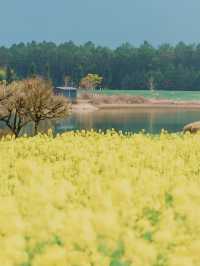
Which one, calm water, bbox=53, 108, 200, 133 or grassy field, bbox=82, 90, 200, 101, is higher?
grassy field, bbox=82, 90, 200, 101

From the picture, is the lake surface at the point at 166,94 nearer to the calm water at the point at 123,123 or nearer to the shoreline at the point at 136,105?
the shoreline at the point at 136,105

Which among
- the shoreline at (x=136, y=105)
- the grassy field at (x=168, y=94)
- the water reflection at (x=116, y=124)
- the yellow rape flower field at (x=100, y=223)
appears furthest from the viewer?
the grassy field at (x=168, y=94)

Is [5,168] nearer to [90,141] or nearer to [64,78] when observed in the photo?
[90,141]

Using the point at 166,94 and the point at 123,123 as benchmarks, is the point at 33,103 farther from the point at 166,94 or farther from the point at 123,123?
the point at 166,94

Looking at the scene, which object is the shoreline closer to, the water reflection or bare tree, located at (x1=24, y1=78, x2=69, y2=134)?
the water reflection

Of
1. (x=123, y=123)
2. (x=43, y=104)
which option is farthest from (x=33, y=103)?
(x=123, y=123)

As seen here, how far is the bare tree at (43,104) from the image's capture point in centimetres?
3478

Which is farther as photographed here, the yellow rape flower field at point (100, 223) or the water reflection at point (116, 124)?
the water reflection at point (116, 124)

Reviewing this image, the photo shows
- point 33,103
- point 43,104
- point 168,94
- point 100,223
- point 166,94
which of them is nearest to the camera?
point 100,223

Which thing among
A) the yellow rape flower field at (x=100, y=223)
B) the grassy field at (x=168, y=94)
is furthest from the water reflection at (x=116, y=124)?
the grassy field at (x=168, y=94)

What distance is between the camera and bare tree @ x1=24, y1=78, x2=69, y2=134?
34784 mm

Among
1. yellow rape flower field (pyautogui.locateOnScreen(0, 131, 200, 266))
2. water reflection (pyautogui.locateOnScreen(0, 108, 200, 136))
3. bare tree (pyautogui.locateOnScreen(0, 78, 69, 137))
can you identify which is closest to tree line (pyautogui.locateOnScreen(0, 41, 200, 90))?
water reflection (pyautogui.locateOnScreen(0, 108, 200, 136))

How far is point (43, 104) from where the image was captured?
3500 cm

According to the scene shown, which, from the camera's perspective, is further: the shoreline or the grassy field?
the grassy field
